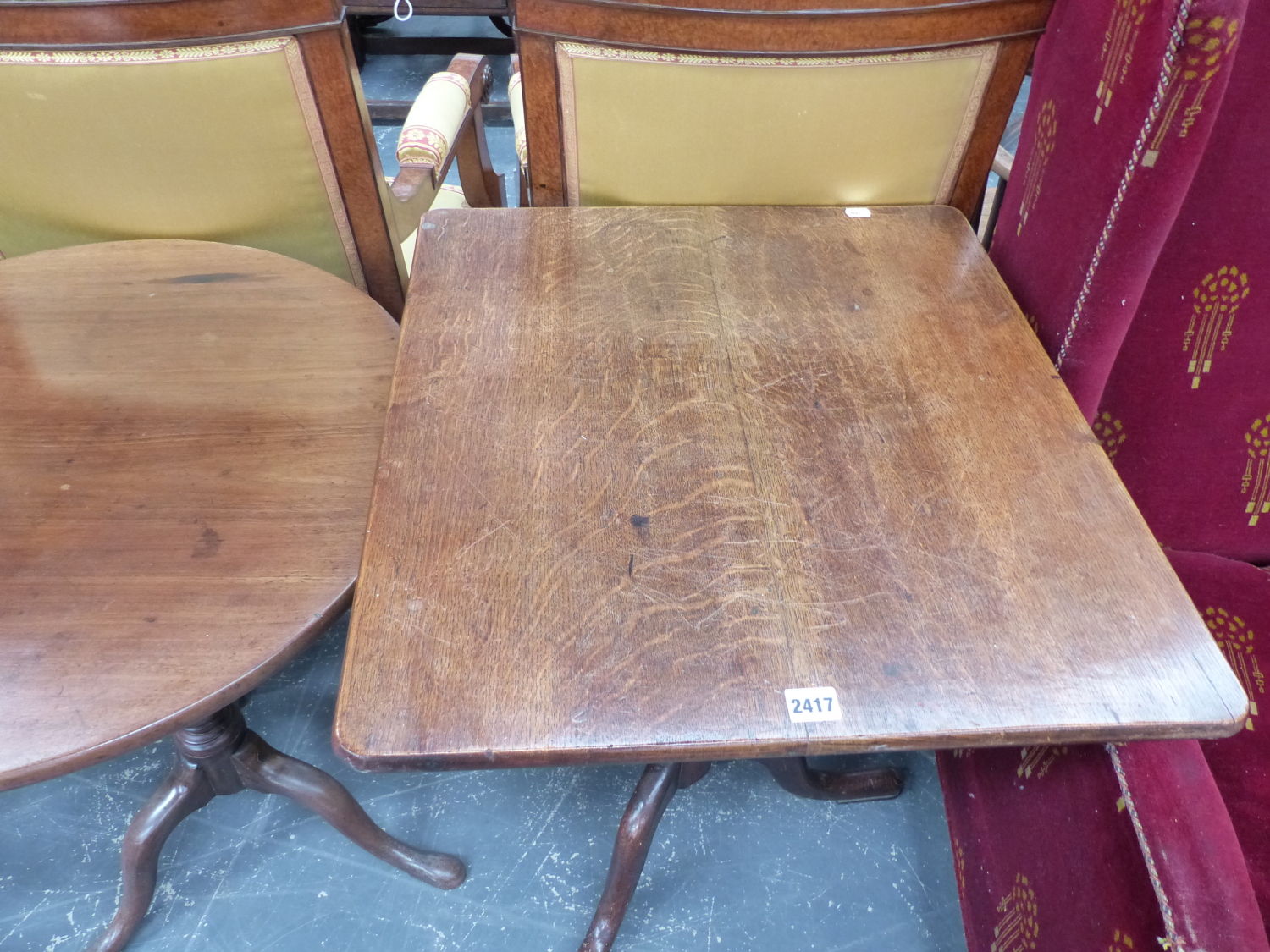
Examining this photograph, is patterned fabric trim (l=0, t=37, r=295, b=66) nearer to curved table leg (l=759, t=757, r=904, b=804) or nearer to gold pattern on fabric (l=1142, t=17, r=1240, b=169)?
gold pattern on fabric (l=1142, t=17, r=1240, b=169)

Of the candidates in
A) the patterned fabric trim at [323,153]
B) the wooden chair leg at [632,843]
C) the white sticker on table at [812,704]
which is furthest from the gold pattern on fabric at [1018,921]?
the patterned fabric trim at [323,153]

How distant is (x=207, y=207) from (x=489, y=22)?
299cm

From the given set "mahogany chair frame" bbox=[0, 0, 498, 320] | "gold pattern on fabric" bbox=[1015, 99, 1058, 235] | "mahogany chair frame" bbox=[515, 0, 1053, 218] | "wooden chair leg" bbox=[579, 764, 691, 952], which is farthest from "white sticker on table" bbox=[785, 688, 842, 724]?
"mahogany chair frame" bbox=[0, 0, 498, 320]

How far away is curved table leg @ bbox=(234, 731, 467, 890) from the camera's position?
1077mm

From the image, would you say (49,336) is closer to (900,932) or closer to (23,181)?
(23,181)

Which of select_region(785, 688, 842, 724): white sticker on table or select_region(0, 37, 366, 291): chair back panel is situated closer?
select_region(785, 688, 842, 724): white sticker on table

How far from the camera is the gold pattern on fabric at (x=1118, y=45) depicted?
0.78m

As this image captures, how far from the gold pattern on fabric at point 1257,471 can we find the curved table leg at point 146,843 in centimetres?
144

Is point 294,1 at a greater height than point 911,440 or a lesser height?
greater

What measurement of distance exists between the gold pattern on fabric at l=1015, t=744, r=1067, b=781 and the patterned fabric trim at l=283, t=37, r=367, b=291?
1.03 metres

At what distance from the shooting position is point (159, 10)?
0.99 m

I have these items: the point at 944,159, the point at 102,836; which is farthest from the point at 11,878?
the point at 944,159

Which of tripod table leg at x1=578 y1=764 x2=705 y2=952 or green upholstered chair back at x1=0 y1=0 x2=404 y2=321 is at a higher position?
green upholstered chair back at x1=0 y1=0 x2=404 y2=321

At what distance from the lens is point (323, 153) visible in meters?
1.16
